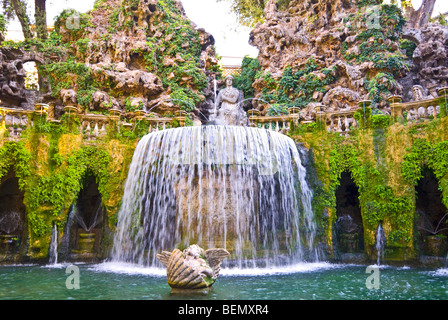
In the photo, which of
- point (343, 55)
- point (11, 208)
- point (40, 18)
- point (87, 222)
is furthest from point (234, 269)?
point (40, 18)

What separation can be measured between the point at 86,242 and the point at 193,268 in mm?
7513

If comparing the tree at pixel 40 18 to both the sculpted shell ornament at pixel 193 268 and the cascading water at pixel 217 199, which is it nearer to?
the cascading water at pixel 217 199

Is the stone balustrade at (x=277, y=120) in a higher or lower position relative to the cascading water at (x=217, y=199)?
higher

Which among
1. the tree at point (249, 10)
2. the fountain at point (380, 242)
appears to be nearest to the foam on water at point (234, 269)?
the fountain at point (380, 242)

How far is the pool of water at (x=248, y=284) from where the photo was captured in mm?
6070

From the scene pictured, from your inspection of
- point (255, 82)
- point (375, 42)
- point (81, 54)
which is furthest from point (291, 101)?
point (81, 54)

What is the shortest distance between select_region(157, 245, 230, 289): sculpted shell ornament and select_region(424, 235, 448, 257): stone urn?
7763mm

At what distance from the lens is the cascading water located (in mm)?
10148

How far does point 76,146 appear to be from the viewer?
11969 millimetres

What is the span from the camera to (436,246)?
10.6 m

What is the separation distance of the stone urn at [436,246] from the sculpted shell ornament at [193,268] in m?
7.76

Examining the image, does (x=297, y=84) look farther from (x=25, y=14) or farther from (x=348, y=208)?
(x=25, y=14)
